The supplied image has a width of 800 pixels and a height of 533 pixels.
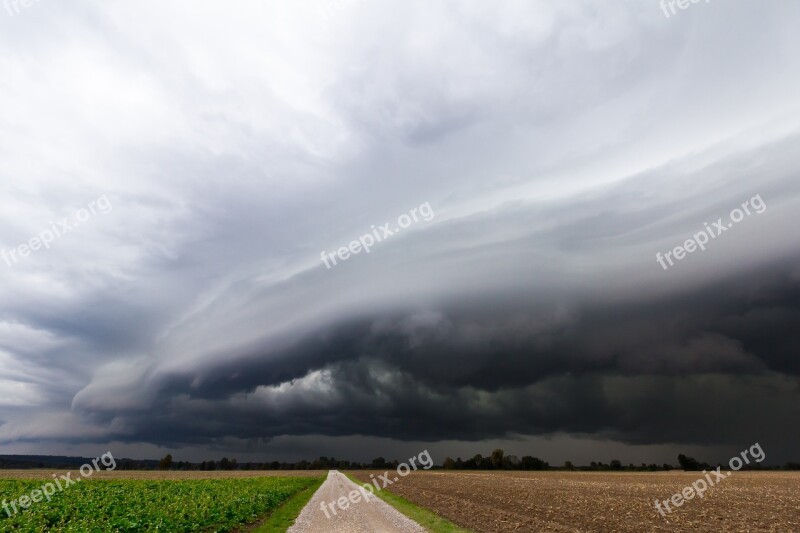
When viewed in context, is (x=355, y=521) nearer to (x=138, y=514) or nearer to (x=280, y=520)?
(x=280, y=520)

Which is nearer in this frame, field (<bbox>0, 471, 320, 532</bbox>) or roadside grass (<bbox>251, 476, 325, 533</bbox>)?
field (<bbox>0, 471, 320, 532</bbox>)

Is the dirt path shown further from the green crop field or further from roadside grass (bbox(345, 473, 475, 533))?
the green crop field

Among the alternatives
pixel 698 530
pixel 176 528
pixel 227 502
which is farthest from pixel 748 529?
pixel 227 502

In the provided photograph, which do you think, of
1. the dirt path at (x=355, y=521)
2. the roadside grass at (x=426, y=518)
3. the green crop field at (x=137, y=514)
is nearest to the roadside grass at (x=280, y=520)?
the dirt path at (x=355, y=521)

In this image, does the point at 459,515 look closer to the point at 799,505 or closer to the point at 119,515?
the point at 119,515

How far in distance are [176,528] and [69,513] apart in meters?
9.90

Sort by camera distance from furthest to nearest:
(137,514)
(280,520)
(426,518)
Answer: (280,520) → (426,518) → (137,514)

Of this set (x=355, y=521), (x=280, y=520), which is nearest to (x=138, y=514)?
(x=280, y=520)

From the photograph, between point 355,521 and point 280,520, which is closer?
point 355,521

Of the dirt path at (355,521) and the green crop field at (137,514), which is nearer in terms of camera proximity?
the green crop field at (137,514)

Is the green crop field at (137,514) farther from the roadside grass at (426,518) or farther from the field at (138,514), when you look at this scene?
the roadside grass at (426,518)

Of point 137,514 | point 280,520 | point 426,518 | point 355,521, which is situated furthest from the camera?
point 280,520

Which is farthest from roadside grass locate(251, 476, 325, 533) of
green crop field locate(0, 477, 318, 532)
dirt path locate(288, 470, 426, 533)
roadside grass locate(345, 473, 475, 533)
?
roadside grass locate(345, 473, 475, 533)

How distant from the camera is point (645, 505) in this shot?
42.4 metres
